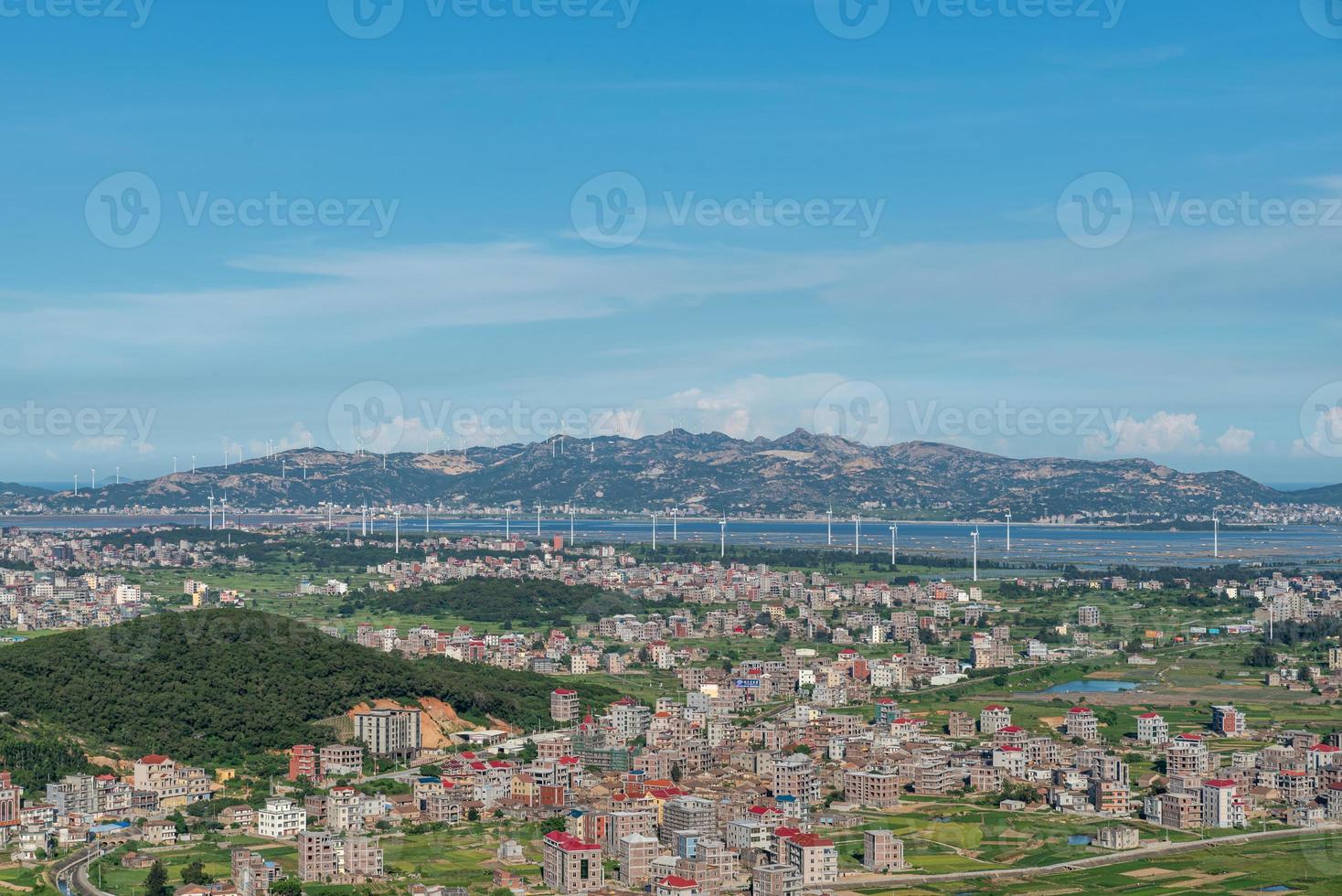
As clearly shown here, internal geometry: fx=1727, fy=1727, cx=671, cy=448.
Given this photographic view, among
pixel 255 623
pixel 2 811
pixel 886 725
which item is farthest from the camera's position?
pixel 255 623

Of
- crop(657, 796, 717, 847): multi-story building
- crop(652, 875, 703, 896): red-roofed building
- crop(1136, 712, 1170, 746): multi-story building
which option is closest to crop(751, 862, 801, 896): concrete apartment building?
crop(652, 875, 703, 896): red-roofed building

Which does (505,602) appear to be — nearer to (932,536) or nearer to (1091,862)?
(1091,862)

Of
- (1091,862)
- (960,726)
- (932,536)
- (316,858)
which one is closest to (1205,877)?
(1091,862)

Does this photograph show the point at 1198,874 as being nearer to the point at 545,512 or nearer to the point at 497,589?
the point at 497,589

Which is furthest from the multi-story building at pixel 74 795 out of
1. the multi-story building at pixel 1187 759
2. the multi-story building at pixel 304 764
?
the multi-story building at pixel 1187 759

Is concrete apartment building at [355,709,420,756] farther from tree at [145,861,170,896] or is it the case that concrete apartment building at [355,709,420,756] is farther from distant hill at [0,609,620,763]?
tree at [145,861,170,896]

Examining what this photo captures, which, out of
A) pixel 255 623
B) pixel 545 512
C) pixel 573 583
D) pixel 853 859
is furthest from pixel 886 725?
pixel 545 512
